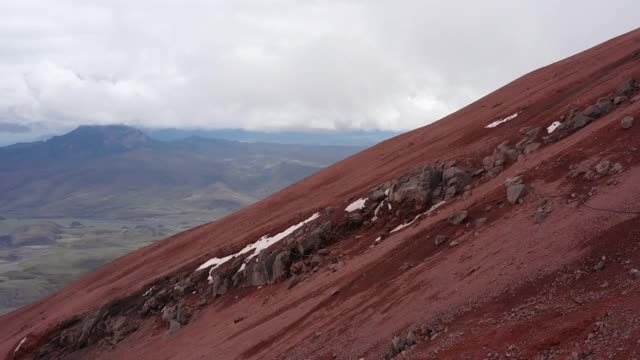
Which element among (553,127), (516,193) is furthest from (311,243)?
(553,127)

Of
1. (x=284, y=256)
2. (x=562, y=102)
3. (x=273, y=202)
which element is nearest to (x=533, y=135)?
(x=562, y=102)

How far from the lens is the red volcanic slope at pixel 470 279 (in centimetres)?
2083

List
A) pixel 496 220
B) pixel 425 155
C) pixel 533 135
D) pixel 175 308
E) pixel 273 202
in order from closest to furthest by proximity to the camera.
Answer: pixel 496 220
pixel 533 135
pixel 175 308
pixel 425 155
pixel 273 202

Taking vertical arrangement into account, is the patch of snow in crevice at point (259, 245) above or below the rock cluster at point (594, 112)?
below

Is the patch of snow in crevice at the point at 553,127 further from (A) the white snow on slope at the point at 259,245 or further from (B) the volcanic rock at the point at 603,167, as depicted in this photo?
(A) the white snow on slope at the point at 259,245

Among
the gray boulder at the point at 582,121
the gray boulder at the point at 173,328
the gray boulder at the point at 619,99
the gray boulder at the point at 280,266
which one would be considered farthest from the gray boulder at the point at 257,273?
the gray boulder at the point at 619,99

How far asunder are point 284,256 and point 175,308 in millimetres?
11430

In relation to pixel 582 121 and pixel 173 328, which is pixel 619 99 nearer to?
pixel 582 121

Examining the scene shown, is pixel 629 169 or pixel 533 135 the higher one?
pixel 533 135

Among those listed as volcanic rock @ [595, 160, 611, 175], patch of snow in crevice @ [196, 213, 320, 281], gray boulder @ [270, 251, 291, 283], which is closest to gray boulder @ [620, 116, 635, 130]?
volcanic rock @ [595, 160, 611, 175]

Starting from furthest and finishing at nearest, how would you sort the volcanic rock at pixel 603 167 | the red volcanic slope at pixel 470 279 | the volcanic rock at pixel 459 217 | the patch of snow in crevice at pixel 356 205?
1. the patch of snow in crevice at pixel 356 205
2. the volcanic rock at pixel 459 217
3. the volcanic rock at pixel 603 167
4. the red volcanic slope at pixel 470 279

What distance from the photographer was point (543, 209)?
→ 28.6m

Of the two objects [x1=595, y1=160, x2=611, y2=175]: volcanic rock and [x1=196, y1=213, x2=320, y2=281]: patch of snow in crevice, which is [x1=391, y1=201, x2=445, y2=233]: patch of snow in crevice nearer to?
[x1=595, y1=160, x2=611, y2=175]: volcanic rock

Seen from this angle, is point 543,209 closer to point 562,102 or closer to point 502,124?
point 562,102
